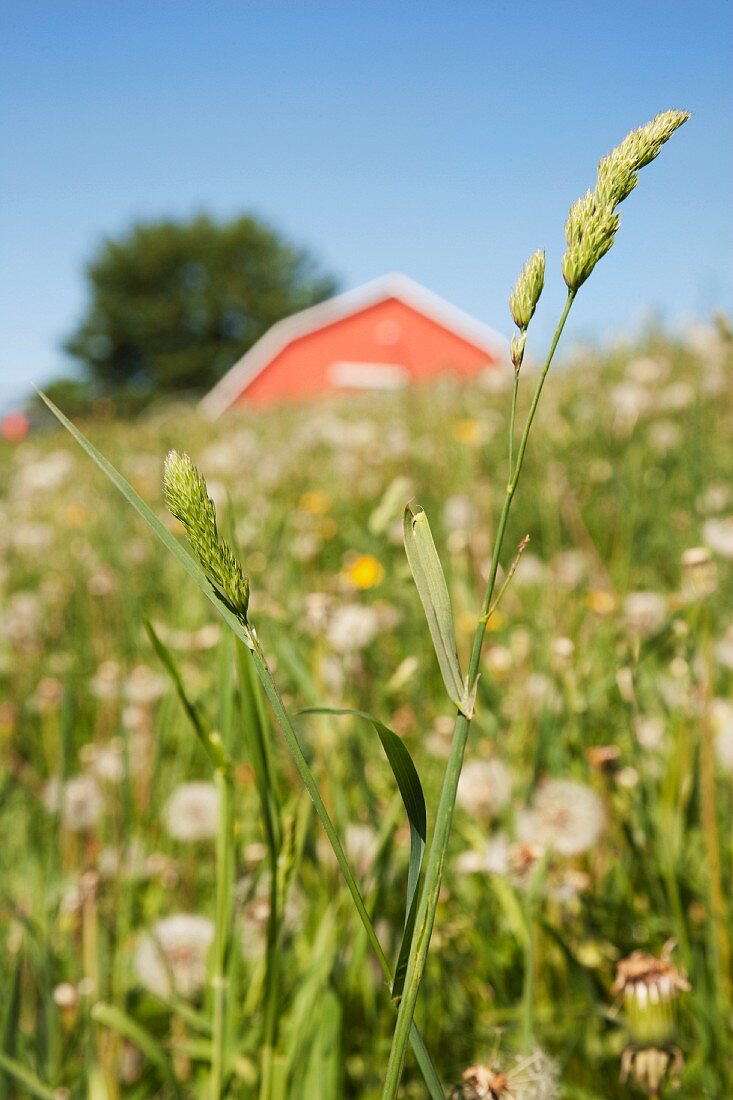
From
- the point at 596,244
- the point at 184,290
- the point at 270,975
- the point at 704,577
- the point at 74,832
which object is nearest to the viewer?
the point at 596,244

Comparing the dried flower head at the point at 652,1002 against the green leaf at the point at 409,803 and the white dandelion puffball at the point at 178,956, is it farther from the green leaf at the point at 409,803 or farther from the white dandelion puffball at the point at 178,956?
the white dandelion puffball at the point at 178,956

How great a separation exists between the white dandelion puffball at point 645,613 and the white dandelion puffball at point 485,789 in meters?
0.28

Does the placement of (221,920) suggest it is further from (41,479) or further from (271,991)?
(41,479)

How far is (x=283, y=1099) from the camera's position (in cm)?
53

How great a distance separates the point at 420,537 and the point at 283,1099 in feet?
1.26

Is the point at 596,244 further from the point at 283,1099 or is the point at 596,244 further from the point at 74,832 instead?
the point at 74,832

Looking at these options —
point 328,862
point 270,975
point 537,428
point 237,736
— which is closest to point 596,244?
point 270,975

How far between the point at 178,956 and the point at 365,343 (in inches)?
1009

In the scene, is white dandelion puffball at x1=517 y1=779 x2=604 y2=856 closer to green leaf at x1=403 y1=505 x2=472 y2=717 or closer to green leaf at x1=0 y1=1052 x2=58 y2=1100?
green leaf at x1=0 y1=1052 x2=58 y2=1100

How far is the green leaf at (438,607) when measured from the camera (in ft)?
0.99

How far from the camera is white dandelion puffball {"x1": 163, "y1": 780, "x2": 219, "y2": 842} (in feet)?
3.20

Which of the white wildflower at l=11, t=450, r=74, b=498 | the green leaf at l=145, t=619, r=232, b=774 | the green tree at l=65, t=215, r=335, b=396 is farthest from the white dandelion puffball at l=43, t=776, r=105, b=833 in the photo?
the green tree at l=65, t=215, r=335, b=396

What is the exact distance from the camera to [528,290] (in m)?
0.30

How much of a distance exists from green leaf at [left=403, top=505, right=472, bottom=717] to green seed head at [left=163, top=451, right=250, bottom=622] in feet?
0.19
